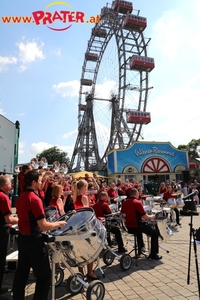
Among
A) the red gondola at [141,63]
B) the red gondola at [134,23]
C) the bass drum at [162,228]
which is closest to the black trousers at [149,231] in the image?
the bass drum at [162,228]

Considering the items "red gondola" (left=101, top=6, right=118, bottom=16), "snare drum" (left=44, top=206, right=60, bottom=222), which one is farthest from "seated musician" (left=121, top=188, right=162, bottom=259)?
"red gondola" (left=101, top=6, right=118, bottom=16)

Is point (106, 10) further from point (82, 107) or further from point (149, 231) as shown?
point (149, 231)

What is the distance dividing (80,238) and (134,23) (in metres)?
36.0

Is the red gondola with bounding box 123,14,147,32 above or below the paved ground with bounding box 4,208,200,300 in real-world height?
above

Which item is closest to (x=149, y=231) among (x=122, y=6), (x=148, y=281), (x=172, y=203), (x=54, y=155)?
(x=148, y=281)

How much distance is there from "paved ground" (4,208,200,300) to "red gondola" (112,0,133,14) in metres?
37.9

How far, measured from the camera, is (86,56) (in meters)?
42.4

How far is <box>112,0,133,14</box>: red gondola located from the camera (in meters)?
35.4

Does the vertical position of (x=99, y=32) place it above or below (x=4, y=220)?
above

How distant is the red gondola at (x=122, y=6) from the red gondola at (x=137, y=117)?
1556 cm

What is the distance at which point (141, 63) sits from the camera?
1264 inches

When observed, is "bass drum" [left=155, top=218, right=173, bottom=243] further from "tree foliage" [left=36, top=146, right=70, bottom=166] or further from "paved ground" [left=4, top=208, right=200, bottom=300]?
"tree foliage" [left=36, top=146, right=70, bottom=166]

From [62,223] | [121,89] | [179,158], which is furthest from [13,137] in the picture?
[121,89]

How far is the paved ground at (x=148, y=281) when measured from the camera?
11.7ft
